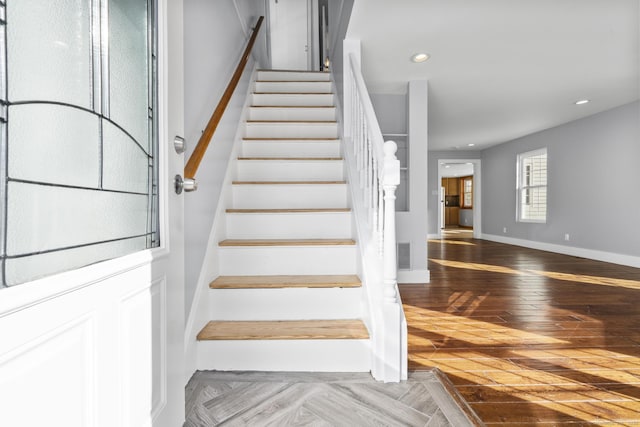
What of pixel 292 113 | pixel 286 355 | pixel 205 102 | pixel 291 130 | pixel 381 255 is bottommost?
Answer: pixel 286 355

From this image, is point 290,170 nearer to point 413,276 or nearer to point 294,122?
point 294,122

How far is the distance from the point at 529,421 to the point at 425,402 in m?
0.39

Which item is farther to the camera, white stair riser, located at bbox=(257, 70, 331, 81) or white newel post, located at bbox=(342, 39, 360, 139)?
white stair riser, located at bbox=(257, 70, 331, 81)

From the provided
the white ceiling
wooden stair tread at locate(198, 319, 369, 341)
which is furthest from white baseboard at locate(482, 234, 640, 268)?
wooden stair tread at locate(198, 319, 369, 341)

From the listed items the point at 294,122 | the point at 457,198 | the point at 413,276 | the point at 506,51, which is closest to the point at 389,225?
the point at 294,122

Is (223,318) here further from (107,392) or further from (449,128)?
(449,128)

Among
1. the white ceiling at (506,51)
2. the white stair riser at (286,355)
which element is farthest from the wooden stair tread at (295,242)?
the white ceiling at (506,51)

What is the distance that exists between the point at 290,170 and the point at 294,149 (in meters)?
0.31

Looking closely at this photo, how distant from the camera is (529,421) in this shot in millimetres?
1275

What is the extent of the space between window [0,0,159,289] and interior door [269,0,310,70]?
17.2ft

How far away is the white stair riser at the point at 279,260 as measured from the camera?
1943 millimetres

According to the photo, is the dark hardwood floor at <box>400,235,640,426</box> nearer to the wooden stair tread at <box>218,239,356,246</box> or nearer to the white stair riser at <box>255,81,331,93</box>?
the wooden stair tread at <box>218,239,356,246</box>

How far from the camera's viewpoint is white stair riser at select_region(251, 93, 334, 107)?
341cm

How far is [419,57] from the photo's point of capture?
124 inches
